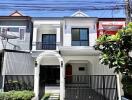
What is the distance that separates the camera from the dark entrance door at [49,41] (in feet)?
83.0

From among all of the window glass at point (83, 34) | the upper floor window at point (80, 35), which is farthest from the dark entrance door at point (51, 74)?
the window glass at point (83, 34)

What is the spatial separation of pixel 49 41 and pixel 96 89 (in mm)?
11425

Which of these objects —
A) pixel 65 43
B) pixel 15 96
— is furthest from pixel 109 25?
pixel 15 96

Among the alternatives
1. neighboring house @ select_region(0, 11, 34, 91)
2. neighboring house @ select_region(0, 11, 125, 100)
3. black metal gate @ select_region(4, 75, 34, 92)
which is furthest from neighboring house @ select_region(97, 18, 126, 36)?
black metal gate @ select_region(4, 75, 34, 92)

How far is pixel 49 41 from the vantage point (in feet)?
85.8

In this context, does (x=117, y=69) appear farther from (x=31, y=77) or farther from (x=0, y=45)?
(x=0, y=45)

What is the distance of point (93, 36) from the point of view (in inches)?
984

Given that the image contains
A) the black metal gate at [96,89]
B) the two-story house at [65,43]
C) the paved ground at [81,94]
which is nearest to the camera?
the black metal gate at [96,89]

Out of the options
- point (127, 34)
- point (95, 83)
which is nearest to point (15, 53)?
point (95, 83)

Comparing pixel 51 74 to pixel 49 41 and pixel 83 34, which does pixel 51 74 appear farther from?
pixel 83 34

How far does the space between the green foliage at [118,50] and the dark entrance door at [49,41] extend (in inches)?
479

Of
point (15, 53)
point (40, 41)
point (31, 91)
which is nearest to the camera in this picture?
point (31, 91)

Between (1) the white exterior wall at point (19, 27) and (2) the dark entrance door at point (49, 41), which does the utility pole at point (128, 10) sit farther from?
(1) the white exterior wall at point (19, 27)

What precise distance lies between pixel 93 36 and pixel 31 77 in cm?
1027
